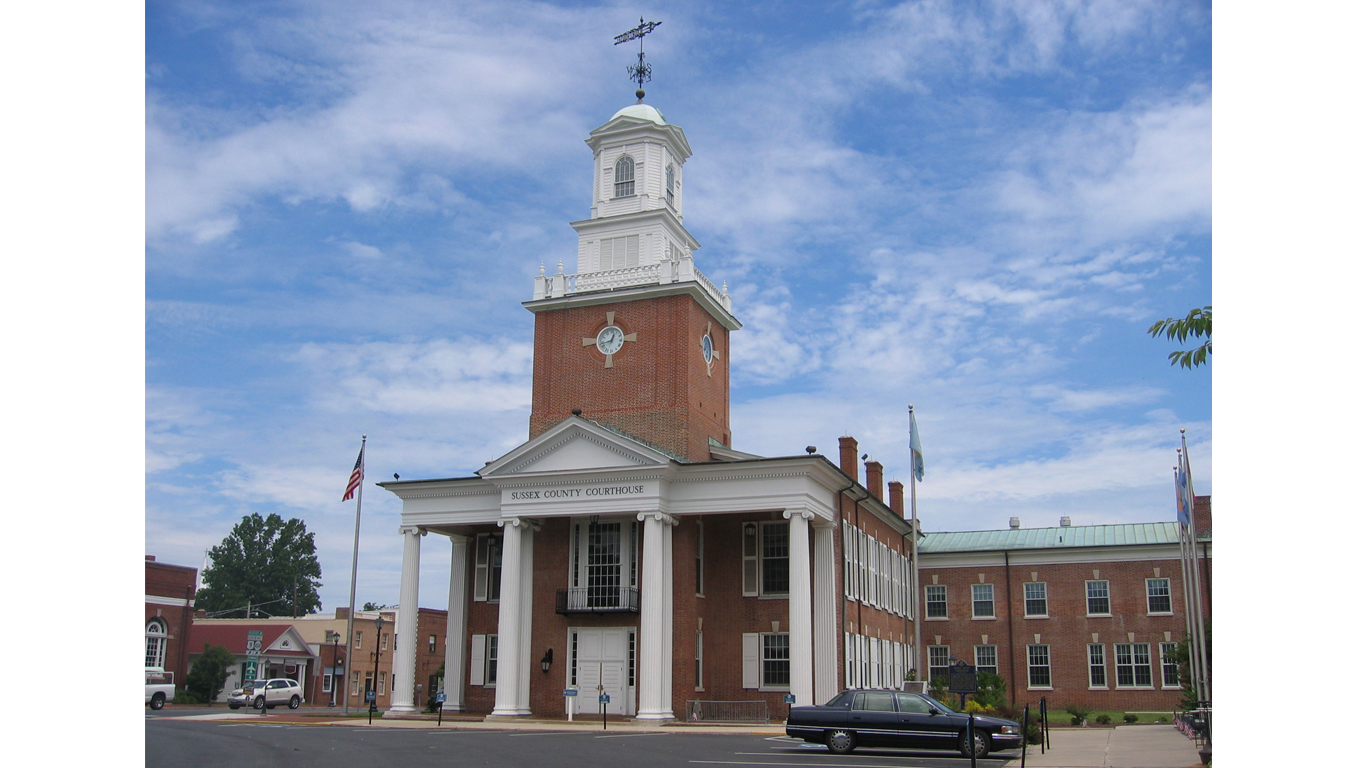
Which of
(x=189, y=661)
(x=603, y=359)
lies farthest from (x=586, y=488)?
(x=189, y=661)

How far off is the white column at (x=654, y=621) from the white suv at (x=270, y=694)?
25851 millimetres

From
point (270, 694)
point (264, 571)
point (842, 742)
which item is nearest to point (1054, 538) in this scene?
point (842, 742)

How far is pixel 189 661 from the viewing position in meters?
64.1

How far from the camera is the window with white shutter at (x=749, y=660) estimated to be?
36.9 metres

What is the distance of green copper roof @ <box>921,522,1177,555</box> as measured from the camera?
5466cm

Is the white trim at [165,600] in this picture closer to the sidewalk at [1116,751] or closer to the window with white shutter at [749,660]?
the window with white shutter at [749,660]

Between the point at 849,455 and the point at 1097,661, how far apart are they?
631 inches

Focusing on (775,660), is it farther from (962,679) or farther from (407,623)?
(407,623)

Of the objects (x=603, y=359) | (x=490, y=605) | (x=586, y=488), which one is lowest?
(x=490, y=605)

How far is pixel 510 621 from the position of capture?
36406 mm

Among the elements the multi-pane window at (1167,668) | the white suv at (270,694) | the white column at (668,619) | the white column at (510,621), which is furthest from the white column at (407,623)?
the multi-pane window at (1167,668)

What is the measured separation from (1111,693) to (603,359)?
98.0ft

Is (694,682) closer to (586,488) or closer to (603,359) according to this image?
(586,488)

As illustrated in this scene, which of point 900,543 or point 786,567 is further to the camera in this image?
point 900,543
